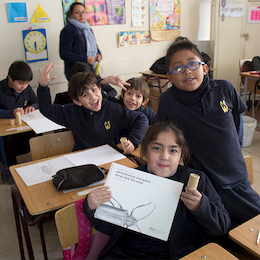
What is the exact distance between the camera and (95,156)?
66.8 inches

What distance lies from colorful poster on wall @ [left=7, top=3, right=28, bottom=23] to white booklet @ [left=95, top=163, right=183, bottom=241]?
346 cm

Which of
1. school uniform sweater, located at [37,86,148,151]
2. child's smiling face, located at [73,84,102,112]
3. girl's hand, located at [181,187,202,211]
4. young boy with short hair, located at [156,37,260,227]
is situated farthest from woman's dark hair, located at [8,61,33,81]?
girl's hand, located at [181,187,202,211]

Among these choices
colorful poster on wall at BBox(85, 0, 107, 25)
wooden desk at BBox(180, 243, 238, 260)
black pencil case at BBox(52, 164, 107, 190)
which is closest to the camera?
wooden desk at BBox(180, 243, 238, 260)

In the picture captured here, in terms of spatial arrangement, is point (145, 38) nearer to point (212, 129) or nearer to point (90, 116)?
point (90, 116)

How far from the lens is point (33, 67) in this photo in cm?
395

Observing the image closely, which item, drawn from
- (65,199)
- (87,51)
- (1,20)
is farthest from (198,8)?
(65,199)

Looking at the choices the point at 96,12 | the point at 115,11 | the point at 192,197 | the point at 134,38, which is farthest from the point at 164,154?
the point at 134,38

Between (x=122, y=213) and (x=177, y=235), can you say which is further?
(x=177, y=235)

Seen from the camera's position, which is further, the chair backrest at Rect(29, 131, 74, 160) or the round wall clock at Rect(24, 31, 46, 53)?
the round wall clock at Rect(24, 31, 46, 53)

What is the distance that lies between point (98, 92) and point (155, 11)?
137 inches

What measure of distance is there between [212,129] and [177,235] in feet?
1.81

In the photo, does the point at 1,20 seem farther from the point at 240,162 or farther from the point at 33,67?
the point at 240,162

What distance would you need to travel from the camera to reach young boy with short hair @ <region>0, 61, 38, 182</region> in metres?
2.70

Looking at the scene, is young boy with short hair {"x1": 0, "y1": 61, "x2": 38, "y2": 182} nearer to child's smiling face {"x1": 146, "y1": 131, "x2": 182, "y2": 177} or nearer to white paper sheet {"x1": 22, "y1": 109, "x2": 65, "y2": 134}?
white paper sheet {"x1": 22, "y1": 109, "x2": 65, "y2": 134}
